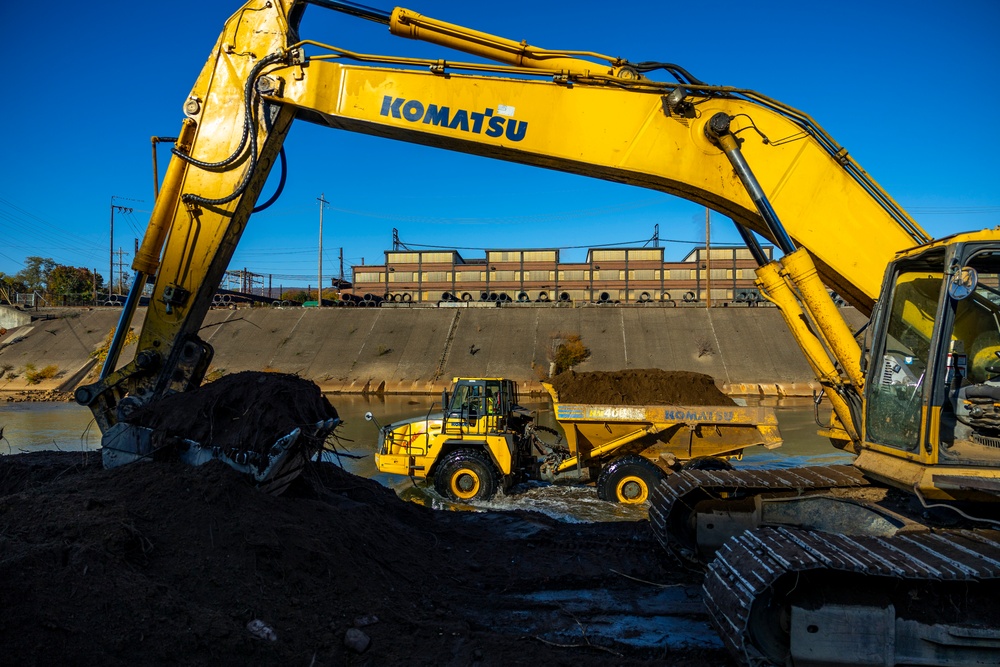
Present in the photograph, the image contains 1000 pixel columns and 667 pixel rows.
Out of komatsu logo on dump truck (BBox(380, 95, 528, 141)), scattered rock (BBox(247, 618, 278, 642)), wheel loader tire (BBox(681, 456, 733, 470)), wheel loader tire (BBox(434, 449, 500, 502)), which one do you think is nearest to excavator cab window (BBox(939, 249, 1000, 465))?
komatsu logo on dump truck (BBox(380, 95, 528, 141))

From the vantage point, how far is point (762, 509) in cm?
600

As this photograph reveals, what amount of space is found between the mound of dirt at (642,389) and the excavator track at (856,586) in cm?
721

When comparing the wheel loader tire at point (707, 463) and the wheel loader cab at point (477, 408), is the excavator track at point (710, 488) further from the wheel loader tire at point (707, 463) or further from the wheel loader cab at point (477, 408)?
the wheel loader cab at point (477, 408)

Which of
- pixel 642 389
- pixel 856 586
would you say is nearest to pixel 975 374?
pixel 856 586

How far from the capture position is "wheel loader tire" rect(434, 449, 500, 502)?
1069 cm

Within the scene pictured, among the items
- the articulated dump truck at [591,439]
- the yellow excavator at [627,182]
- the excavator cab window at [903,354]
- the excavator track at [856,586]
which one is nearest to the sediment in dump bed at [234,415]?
the yellow excavator at [627,182]

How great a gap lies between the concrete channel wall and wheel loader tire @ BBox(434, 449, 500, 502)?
1643 centimetres

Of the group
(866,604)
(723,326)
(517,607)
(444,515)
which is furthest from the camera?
(723,326)

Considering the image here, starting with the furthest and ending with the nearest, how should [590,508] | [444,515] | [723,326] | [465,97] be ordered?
1. [723,326]
2. [590,508]
3. [444,515]
4. [465,97]

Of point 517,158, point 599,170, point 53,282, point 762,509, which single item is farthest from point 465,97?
point 53,282

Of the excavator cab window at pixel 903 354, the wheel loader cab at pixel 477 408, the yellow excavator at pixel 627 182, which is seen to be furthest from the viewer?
the wheel loader cab at pixel 477 408

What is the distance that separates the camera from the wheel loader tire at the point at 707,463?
10.3 m

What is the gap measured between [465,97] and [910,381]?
13.7 ft

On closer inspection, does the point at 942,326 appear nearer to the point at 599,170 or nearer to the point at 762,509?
the point at 762,509
